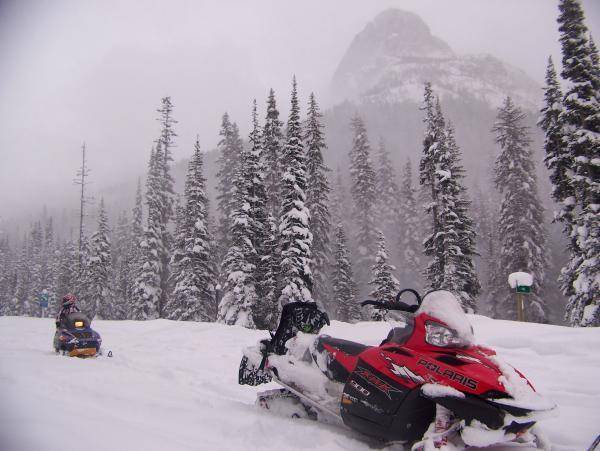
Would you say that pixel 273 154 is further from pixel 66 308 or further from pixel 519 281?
pixel 519 281

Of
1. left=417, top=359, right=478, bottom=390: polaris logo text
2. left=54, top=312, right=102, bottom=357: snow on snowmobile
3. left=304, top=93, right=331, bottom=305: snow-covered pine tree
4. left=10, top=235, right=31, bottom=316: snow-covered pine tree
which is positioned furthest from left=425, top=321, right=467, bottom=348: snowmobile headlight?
left=10, top=235, right=31, bottom=316: snow-covered pine tree

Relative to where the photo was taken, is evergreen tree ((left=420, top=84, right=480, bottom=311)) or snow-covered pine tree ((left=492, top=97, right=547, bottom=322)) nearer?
evergreen tree ((left=420, top=84, right=480, bottom=311))

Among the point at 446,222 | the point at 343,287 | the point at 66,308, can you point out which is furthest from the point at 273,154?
the point at 66,308

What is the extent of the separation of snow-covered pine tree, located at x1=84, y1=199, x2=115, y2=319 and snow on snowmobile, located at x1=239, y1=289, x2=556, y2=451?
4266 centimetres

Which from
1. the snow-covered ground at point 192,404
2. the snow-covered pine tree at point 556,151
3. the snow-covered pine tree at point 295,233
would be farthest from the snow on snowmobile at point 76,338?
the snow-covered pine tree at point 556,151

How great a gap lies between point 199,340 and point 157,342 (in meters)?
1.61

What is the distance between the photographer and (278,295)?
26.5 m

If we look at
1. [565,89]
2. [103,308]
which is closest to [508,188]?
[565,89]

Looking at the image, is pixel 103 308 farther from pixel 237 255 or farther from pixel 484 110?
pixel 484 110

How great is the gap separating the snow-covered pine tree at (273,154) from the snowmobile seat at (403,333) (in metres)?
29.1

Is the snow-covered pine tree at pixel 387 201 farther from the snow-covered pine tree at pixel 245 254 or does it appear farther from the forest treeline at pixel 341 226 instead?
the snow-covered pine tree at pixel 245 254

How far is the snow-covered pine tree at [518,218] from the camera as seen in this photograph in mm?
32750

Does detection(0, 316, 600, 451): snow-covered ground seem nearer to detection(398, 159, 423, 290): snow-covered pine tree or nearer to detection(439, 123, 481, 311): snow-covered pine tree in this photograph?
detection(439, 123, 481, 311): snow-covered pine tree

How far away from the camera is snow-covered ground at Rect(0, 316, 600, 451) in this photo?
12.3 ft
